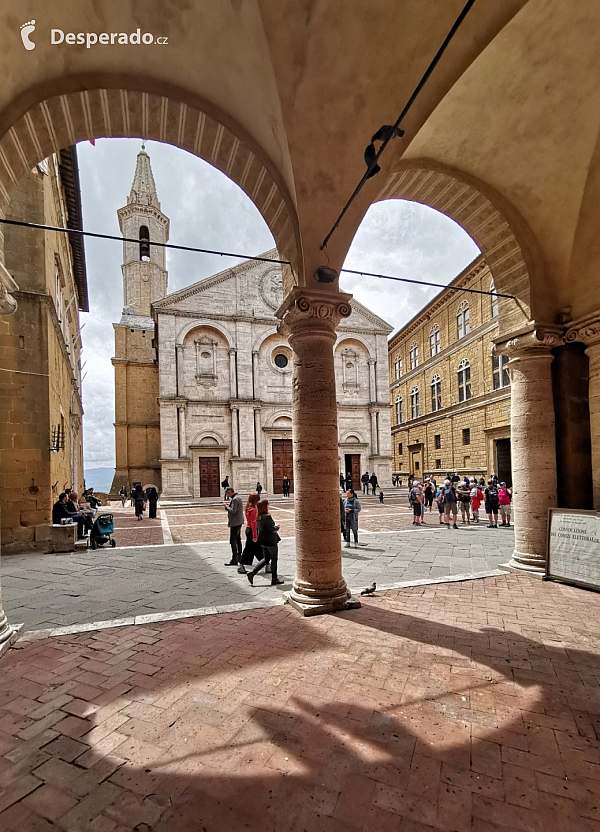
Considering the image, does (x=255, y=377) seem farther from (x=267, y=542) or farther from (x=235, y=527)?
(x=267, y=542)

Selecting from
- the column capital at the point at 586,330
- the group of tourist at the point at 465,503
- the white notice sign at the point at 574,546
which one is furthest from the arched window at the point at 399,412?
the white notice sign at the point at 574,546

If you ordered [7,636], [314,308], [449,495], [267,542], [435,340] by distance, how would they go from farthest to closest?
1. [435,340]
2. [449,495]
3. [267,542]
4. [314,308]
5. [7,636]

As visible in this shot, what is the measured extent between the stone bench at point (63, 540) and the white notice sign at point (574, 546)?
32.1ft

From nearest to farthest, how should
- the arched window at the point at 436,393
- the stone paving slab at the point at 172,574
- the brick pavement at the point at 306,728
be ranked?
the brick pavement at the point at 306,728
the stone paving slab at the point at 172,574
the arched window at the point at 436,393

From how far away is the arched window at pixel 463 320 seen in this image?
2570cm

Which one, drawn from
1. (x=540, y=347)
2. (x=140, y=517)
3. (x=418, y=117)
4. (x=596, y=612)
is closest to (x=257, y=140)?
(x=418, y=117)

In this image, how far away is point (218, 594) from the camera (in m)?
5.85

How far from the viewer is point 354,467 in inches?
1132

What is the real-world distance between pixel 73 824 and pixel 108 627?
2.71 m

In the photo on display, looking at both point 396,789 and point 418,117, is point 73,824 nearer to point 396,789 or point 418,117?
point 396,789

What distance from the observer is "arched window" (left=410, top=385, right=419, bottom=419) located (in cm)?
3294

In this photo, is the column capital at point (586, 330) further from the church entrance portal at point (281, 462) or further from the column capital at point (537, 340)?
the church entrance portal at point (281, 462)

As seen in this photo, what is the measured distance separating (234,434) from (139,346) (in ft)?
39.1

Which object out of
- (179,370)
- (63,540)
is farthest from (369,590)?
(179,370)
